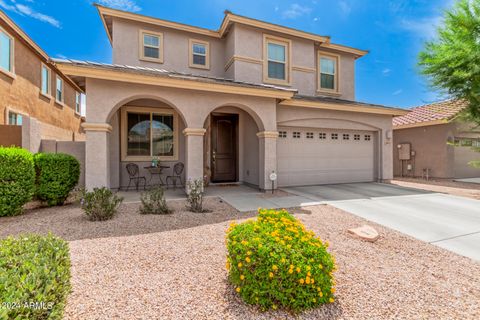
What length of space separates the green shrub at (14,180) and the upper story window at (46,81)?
29.8ft

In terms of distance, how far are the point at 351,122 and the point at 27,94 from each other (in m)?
14.3

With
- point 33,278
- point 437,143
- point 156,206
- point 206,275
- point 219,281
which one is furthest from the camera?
point 437,143

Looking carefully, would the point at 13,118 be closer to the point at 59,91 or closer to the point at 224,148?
the point at 59,91

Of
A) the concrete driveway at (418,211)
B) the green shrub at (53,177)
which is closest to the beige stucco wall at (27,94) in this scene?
the green shrub at (53,177)

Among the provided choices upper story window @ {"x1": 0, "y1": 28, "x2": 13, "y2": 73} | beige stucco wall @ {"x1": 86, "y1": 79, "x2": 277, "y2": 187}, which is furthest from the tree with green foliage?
upper story window @ {"x1": 0, "y1": 28, "x2": 13, "y2": 73}

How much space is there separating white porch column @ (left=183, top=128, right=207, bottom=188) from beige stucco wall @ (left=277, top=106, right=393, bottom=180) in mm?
3142

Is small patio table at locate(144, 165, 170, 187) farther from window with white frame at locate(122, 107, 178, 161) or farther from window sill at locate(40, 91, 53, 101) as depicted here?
window sill at locate(40, 91, 53, 101)

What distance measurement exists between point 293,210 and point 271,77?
6.23 m

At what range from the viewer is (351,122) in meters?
9.66

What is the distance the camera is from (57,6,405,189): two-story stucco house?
7336 millimetres

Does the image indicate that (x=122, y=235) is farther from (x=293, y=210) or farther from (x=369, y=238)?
(x=369, y=238)

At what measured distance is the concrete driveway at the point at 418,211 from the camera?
12.9ft

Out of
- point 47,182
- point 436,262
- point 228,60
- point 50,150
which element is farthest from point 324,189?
point 50,150

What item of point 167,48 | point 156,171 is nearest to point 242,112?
point 167,48
